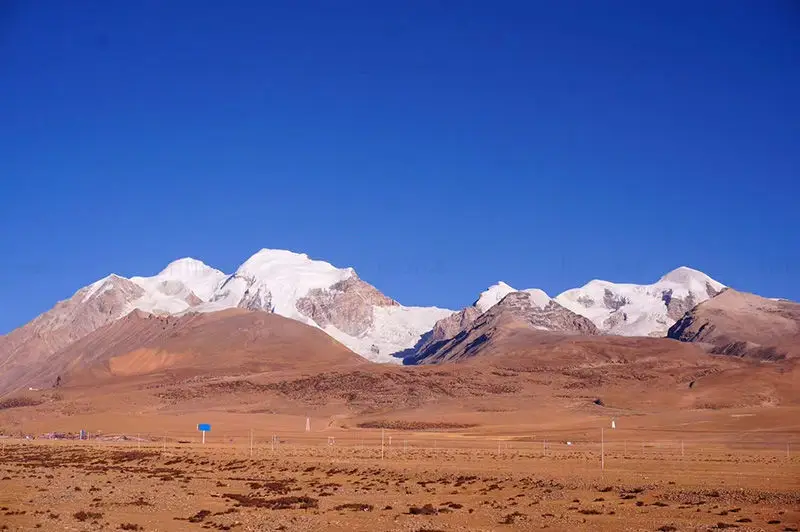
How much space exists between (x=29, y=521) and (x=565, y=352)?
161 meters

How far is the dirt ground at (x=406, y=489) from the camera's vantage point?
33.5 metres

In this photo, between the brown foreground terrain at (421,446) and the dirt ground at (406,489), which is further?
the brown foreground terrain at (421,446)

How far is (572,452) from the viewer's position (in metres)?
71.3

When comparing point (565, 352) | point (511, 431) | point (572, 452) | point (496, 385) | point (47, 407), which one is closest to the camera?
point (572, 452)

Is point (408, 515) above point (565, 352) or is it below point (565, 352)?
below

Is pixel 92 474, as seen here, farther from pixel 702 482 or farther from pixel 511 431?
pixel 511 431

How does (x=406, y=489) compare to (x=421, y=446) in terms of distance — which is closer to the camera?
(x=406, y=489)

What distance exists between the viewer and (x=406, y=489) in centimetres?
4450

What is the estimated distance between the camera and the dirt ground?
1320 inches

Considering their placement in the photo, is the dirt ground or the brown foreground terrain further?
the brown foreground terrain

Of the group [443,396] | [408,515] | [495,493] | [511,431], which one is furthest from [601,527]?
[443,396]

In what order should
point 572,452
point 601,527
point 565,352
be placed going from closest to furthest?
point 601,527
point 572,452
point 565,352

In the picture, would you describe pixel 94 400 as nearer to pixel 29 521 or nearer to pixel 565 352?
pixel 565 352

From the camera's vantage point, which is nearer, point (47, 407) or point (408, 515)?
point (408, 515)
